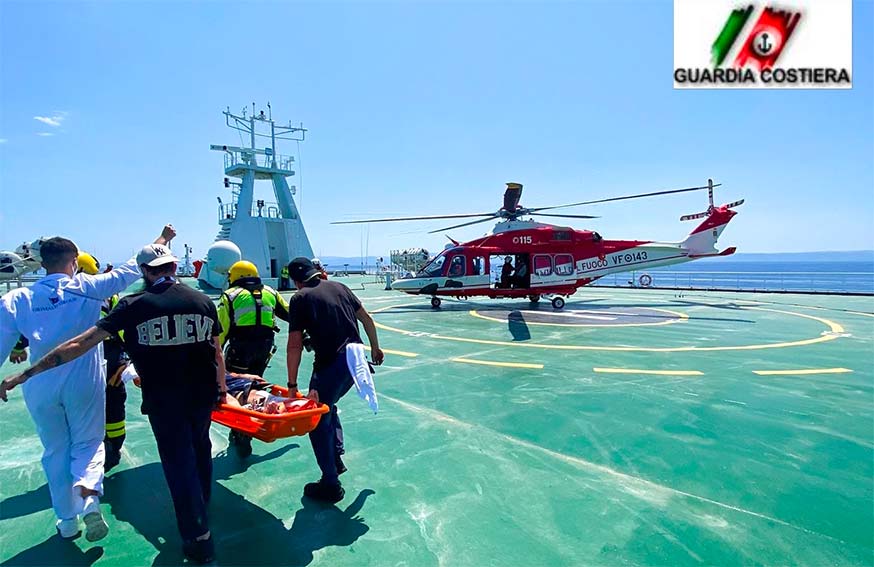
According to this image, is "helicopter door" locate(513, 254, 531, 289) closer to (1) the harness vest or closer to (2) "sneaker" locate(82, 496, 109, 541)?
(1) the harness vest

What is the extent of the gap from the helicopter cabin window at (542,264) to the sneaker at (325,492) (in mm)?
12485

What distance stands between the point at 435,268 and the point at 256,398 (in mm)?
11861

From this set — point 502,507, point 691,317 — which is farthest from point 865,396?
point 691,317

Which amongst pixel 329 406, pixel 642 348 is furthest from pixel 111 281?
pixel 642 348

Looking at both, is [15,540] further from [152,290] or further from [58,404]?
[152,290]

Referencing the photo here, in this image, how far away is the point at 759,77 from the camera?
7766mm

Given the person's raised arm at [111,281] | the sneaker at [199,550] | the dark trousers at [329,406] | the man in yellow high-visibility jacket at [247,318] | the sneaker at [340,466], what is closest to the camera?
the sneaker at [199,550]

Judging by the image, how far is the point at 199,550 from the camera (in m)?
2.55

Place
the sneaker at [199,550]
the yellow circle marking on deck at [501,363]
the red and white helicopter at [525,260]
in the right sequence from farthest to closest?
the red and white helicopter at [525,260]
the yellow circle marking on deck at [501,363]
the sneaker at [199,550]

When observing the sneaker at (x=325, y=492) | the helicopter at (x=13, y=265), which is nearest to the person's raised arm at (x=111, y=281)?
the sneaker at (x=325, y=492)

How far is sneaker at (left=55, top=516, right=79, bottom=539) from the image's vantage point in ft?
9.07

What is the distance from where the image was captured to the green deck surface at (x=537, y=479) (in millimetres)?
2691

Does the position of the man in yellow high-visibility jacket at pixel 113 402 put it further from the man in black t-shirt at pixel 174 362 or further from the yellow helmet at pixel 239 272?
the man in black t-shirt at pixel 174 362

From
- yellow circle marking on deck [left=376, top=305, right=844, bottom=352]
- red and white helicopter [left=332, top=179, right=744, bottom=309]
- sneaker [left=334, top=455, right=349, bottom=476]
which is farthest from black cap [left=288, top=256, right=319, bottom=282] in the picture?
red and white helicopter [left=332, top=179, right=744, bottom=309]
